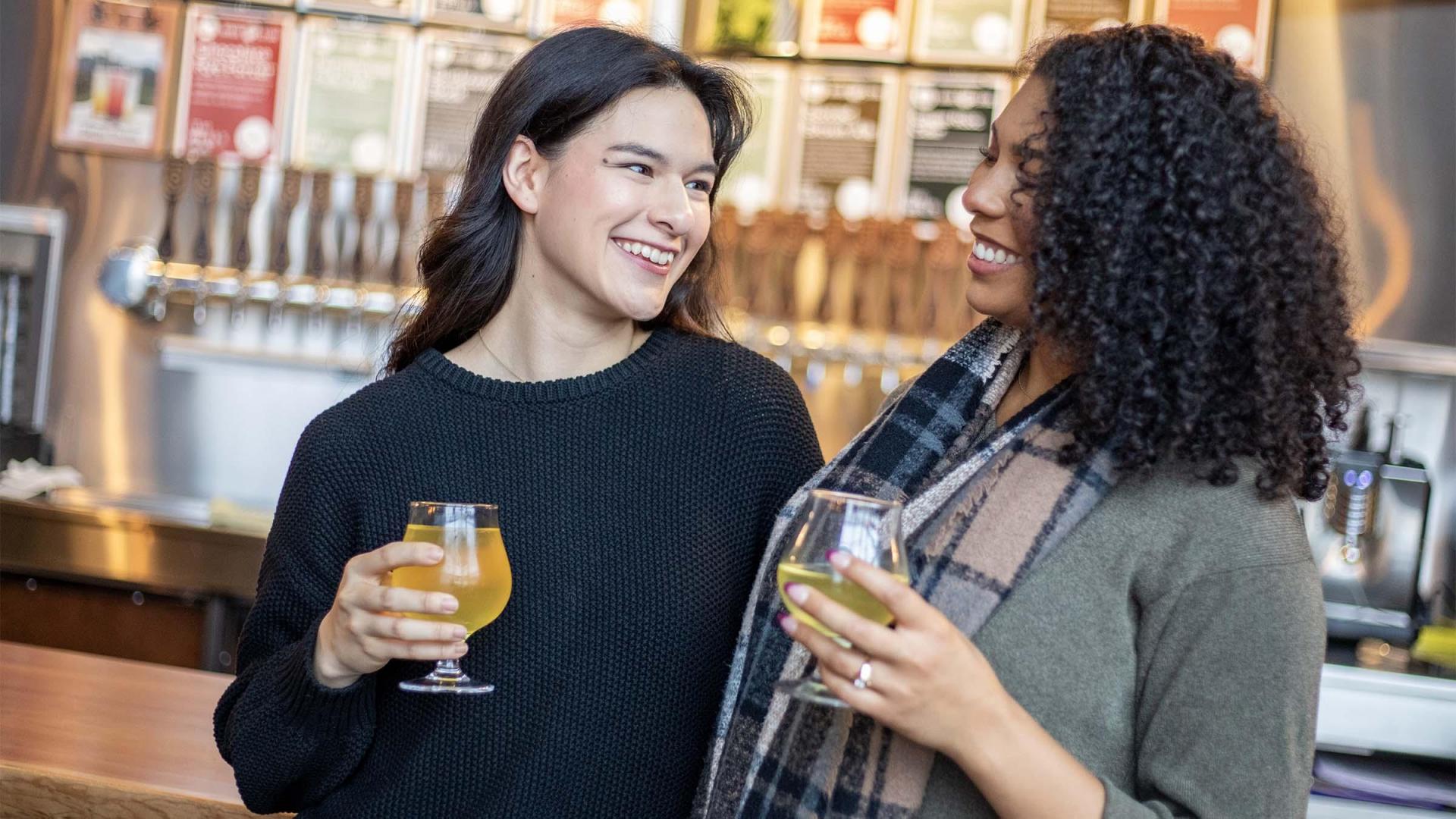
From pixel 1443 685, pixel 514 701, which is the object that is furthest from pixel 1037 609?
pixel 1443 685

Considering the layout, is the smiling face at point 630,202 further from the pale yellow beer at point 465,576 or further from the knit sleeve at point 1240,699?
the knit sleeve at point 1240,699

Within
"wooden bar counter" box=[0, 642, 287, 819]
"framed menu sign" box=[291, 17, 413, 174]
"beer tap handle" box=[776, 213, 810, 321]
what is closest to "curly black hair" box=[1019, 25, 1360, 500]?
"wooden bar counter" box=[0, 642, 287, 819]

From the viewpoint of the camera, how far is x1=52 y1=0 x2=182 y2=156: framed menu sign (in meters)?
4.41

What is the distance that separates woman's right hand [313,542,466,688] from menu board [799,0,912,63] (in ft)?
10.5

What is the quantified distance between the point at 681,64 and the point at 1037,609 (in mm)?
853

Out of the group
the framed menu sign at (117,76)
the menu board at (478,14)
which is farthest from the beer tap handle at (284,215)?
the menu board at (478,14)

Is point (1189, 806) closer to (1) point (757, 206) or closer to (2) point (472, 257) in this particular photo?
(2) point (472, 257)

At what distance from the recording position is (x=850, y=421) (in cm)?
417

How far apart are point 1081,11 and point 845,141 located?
2.60ft

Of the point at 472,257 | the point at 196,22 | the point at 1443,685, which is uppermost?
the point at 196,22

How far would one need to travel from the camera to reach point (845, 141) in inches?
165

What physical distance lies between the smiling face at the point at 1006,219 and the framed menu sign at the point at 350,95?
10.7ft

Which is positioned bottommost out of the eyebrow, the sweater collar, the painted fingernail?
the painted fingernail

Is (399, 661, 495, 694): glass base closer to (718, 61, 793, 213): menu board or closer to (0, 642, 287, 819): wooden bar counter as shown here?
(0, 642, 287, 819): wooden bar counter
